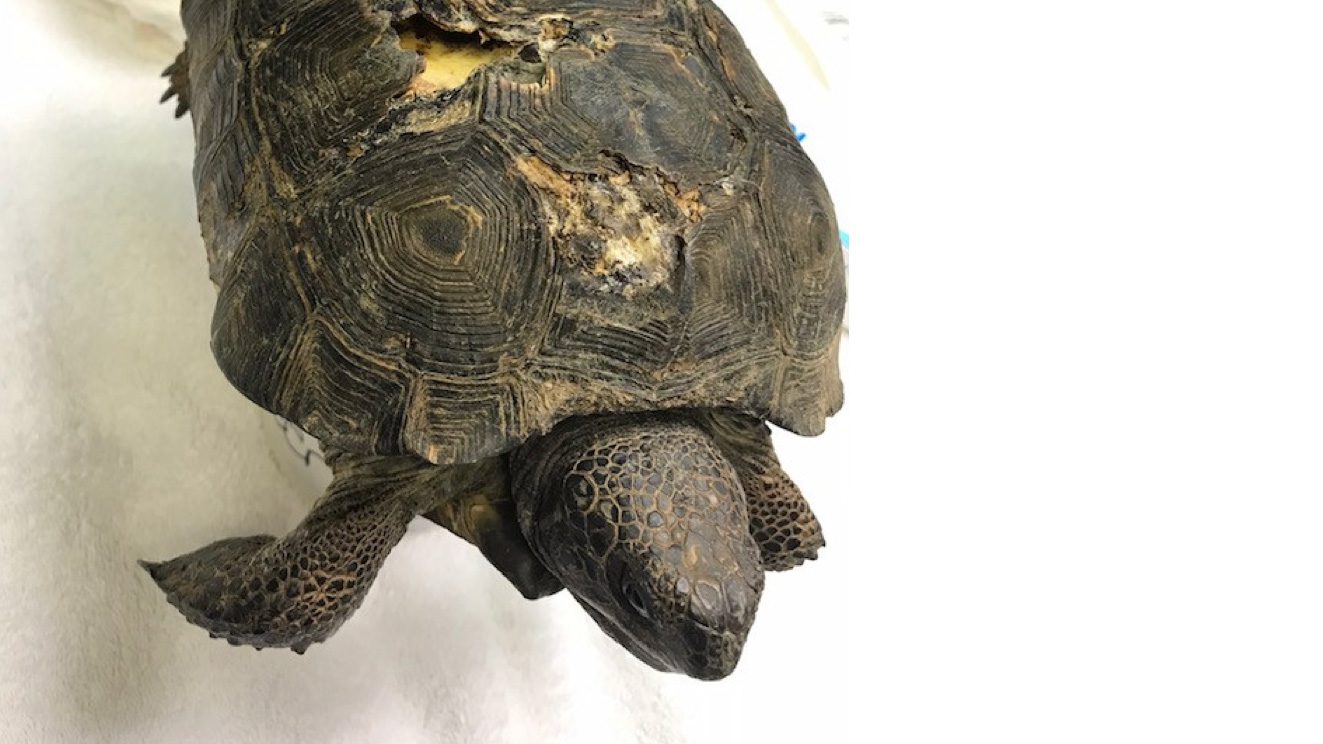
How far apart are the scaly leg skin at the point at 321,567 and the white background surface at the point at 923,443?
1.74ft

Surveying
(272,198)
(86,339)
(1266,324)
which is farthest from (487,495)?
(1266,324)

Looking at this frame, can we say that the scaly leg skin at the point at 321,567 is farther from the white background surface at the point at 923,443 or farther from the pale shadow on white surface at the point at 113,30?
the pale shadow on white surface at the point at 113,30

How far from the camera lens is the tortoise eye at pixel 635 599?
1637 millimetres

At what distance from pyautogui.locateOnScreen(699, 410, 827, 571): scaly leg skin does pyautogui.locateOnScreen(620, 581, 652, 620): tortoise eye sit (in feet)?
1.41

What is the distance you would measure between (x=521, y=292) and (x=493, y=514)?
1.43 feet

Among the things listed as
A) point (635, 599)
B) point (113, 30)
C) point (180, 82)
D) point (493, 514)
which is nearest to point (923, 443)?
point (493, 514)

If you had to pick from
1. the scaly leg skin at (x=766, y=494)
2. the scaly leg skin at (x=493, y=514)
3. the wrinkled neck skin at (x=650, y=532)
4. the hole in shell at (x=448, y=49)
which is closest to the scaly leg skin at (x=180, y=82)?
the hole in shell at (x=448, y=49)

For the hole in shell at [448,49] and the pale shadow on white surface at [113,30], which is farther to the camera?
the pale shadow on white surface at [113,30]

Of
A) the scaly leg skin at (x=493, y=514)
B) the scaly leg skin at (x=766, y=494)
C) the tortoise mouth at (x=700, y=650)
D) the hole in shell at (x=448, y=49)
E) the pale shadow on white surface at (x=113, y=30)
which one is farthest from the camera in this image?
the pale shadow on white surface at (x=113, y=30)

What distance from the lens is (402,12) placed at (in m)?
1.83

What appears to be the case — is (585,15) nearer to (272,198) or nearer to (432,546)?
(272,198)

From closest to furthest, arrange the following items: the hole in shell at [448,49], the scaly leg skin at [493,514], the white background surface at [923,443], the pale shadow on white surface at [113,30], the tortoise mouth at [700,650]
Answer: the tortoise mouth at [700,650] < the hole in shell at [448,49] < the scaly leg skin at [493,514] < the white background surface at [923,443] < the pale shadow on white surface at [113,30]

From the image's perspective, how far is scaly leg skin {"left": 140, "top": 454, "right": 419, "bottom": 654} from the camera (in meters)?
1.90

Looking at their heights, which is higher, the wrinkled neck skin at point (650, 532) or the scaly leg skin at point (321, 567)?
the wrinkled neck skin at point (650, 532)
